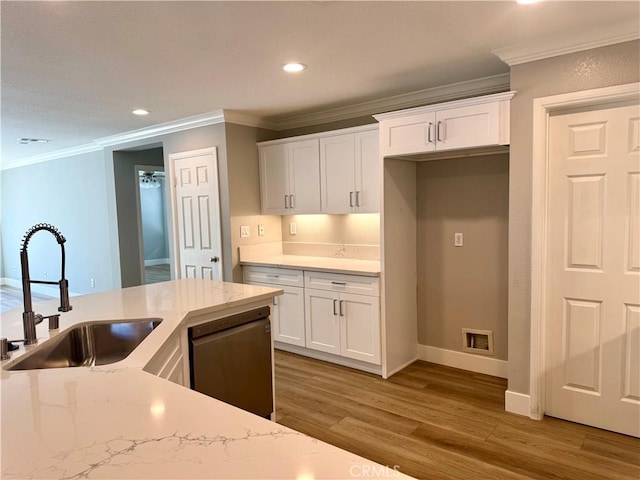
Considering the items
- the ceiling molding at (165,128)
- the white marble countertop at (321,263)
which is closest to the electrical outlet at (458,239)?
the white marble countertop at (321,263)

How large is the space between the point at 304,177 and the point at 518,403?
2697 millimetres

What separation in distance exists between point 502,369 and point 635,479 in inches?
52.2

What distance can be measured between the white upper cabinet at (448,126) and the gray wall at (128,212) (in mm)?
3998

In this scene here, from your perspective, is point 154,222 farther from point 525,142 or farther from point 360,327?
point 525,142

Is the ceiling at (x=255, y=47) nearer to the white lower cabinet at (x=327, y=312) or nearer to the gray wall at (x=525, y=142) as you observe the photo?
the gray wall at (x=525, y=142)

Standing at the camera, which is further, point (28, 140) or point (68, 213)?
point (68, 213)

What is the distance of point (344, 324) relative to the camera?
12.4ft

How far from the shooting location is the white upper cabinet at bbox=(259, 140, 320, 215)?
13.8ft

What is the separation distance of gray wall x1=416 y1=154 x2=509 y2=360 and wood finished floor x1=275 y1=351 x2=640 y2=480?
423 millimetres

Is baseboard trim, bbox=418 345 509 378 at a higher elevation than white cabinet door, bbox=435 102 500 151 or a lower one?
lower

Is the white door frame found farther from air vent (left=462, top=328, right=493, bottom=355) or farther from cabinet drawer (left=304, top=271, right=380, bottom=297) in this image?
cabinet drawer (left=304, top=271, right=380, bottom=297)

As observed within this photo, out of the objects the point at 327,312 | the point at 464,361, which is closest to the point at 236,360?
the point at 327,312

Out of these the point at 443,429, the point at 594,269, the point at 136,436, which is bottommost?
the point at 443,429

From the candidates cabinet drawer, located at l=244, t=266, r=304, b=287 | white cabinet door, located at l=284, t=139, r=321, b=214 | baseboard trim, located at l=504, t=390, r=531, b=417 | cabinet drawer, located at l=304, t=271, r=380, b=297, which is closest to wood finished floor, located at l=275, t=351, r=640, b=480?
baseboard trim, located at l=504, t=390, r=531, b=417
